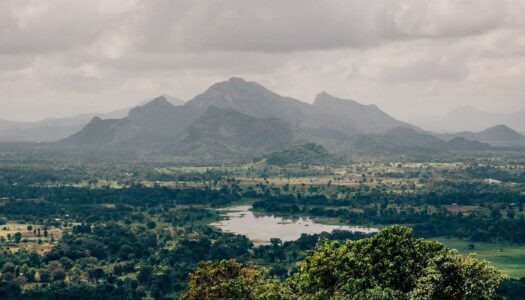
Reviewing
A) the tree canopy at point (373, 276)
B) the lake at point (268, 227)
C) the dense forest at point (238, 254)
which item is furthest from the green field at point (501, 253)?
the tree canopy at point (373, 276)

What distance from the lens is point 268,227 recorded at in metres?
165

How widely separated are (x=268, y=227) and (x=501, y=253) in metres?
54.6

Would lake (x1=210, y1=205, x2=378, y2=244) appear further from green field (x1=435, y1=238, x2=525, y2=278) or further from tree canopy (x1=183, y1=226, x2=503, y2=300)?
tree canopy (x1=183, y1=226, x2=503, y2=300)

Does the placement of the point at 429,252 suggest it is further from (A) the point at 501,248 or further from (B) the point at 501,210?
(B) the point at 501,210

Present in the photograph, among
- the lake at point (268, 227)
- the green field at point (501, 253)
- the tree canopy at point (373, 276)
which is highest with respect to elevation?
the tree canopy at point (373, 276)

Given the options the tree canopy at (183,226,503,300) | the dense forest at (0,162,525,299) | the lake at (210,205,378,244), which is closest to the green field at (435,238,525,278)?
the dense forest at (0,162,525,299)

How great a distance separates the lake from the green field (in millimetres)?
20546

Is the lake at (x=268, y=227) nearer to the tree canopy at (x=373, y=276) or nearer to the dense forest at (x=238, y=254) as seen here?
the dense forest at (x=238, y=254)

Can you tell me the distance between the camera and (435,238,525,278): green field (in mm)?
118812

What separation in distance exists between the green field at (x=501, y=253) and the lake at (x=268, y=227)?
20.5 meters

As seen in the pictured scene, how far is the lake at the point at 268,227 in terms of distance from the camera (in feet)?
496

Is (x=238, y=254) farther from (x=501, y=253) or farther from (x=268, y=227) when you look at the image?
(x=501, y=253)

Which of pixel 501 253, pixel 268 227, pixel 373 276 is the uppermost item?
pixel 373 276

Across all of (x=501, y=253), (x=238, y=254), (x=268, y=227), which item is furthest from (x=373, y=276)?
(x=268, y=227)
